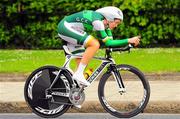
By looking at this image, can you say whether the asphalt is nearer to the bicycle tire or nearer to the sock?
the bicycle tire

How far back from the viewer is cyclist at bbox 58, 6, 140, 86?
8.68 metres

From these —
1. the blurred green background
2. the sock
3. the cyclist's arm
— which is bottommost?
the blurred green background

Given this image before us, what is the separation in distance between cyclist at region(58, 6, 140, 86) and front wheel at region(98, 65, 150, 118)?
0.95ft

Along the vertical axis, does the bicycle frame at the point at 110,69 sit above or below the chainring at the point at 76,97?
above

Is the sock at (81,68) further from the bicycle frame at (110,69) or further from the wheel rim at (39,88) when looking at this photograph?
the wheel rim at (39,88)

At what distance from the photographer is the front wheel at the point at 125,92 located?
8.77 metres

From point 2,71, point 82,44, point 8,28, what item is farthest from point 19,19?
point 82,44

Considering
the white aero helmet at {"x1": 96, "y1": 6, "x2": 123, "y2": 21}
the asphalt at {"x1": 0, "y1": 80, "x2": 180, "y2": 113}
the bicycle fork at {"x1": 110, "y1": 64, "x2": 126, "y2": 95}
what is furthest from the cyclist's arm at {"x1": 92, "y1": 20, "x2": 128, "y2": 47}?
the asphalt at {"x1": 0, "y1": 80, "x2": 180, "y2": 113}

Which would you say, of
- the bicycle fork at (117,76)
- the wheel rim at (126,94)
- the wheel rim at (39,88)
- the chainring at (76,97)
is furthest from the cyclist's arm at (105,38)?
the wheel rim at (39,88)

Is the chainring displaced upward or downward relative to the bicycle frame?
downward

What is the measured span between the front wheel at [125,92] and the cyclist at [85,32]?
0.29 metres

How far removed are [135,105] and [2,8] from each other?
33.9 ft

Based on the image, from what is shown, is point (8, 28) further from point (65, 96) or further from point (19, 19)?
point (65, 96)

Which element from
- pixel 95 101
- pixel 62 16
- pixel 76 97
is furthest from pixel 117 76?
pixel 62 16
